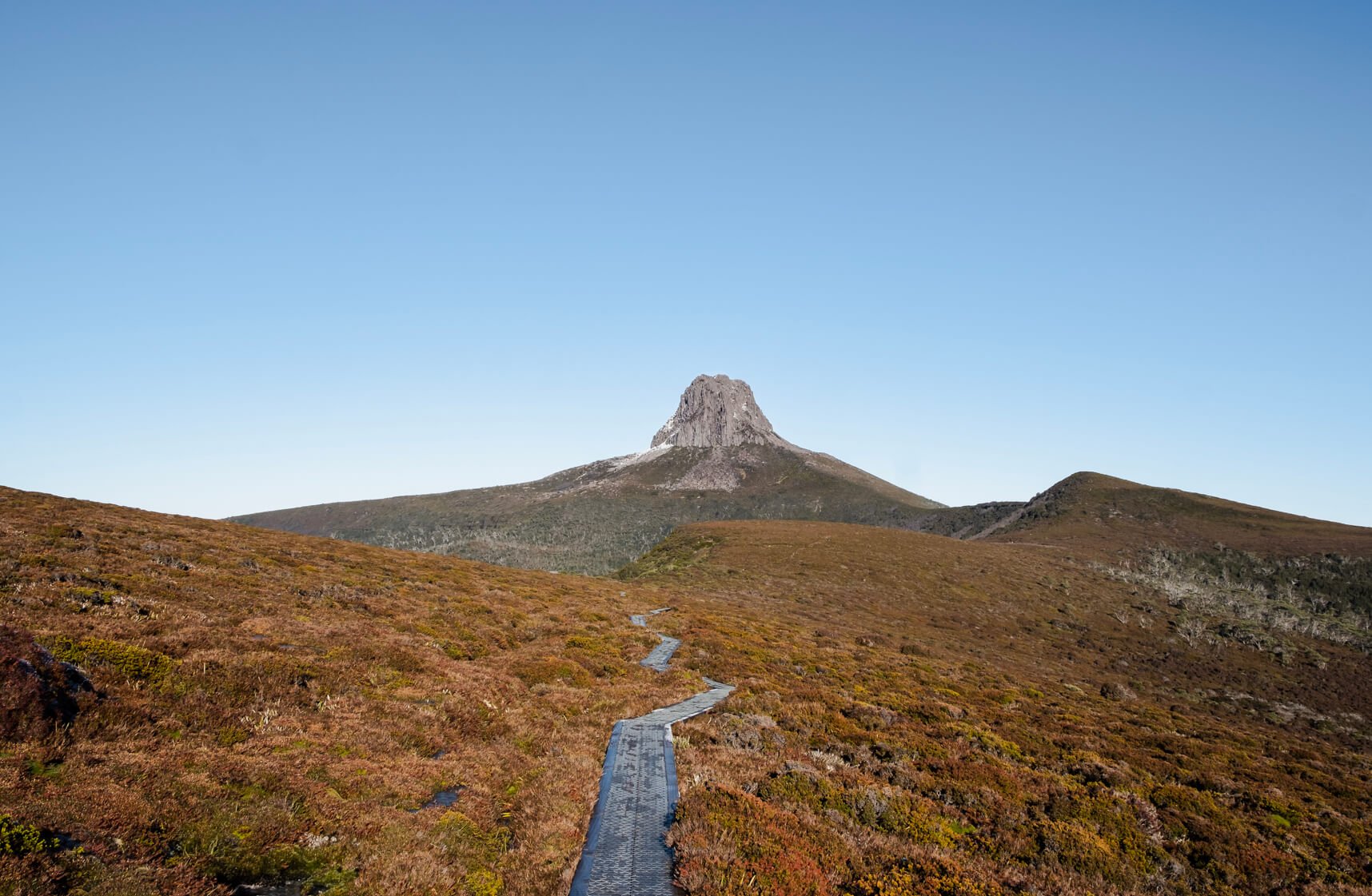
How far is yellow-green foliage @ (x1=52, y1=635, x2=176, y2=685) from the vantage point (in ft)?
50.0

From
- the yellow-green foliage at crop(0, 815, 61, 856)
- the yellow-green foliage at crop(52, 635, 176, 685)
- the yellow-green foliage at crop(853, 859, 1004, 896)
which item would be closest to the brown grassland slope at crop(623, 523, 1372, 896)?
the yellow-green foliage at crop(853, 859, 1004, 896)

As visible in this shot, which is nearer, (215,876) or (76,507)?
(215,876)

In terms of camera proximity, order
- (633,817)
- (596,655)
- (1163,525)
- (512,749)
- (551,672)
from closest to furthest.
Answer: (633,817)
(512,749)
(551,672)
(596,655)
(1163,525)

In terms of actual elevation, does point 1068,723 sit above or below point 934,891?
below

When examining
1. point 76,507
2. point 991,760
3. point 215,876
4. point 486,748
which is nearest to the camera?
point 215,876

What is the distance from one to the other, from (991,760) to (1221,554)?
140713 mm

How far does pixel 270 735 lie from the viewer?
14945 mm

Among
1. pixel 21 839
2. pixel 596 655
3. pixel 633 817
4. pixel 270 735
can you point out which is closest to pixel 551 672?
pixel 596 655

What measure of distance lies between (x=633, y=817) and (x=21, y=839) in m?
10.4

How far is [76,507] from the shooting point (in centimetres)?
4397

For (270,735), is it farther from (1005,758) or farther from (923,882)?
(1005,758)

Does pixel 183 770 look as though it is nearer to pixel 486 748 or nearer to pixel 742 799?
pixel 486 748

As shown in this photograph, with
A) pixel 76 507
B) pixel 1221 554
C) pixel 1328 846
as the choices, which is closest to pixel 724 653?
pixel 1328 846

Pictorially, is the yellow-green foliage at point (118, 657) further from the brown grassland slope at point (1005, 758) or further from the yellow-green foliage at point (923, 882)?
the yellow-green foliage at point (923, 882)
